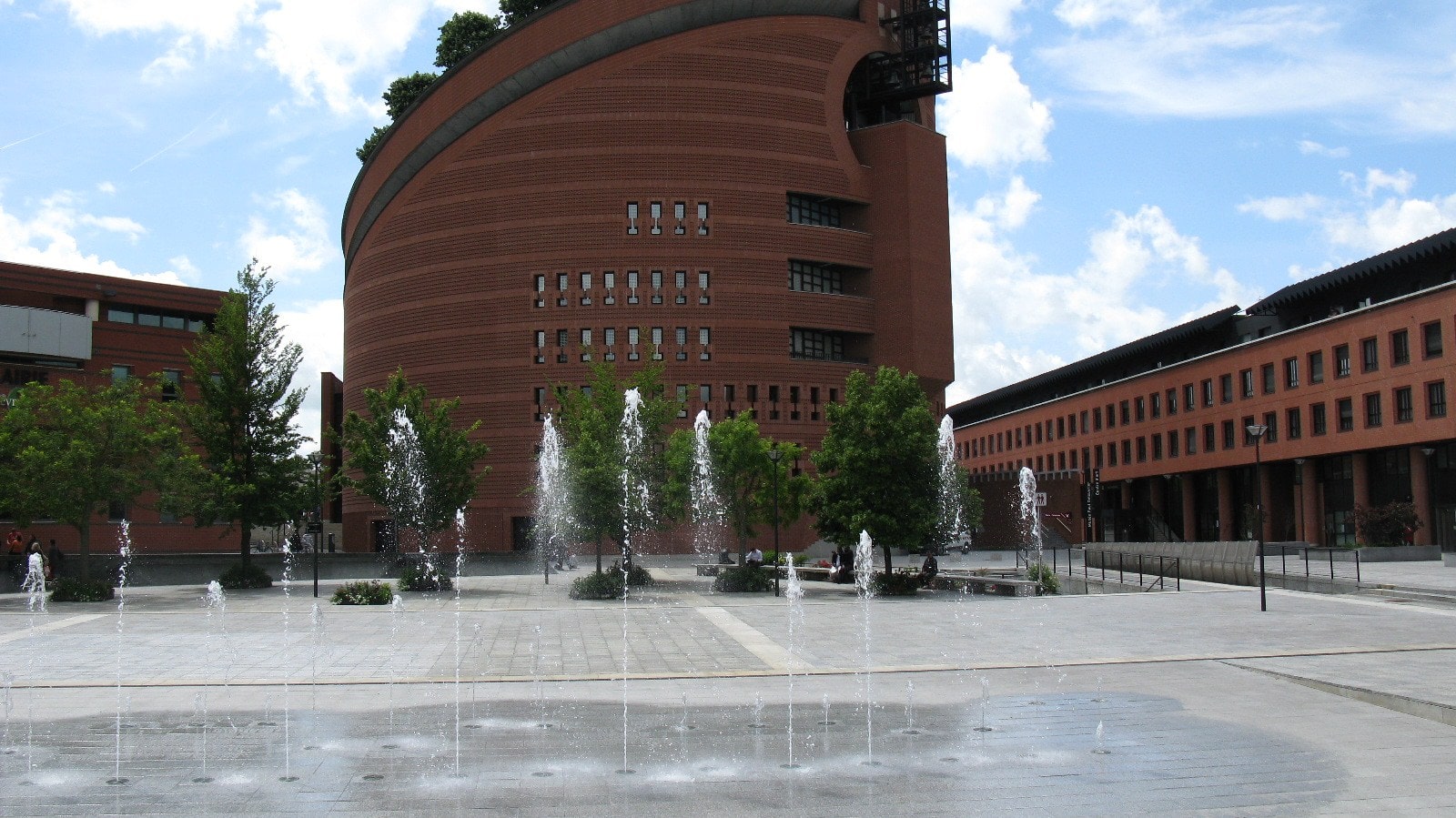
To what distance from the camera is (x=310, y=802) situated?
28.0 feet

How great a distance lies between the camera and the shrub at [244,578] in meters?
35.4

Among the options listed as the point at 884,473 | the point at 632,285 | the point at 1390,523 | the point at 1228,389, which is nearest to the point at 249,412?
the point at 884,473

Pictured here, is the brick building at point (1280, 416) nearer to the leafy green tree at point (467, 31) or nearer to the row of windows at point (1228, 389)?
the row of windows at point (1228, 389)

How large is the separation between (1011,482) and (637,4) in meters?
31.7

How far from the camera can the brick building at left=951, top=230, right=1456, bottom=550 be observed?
48.8 m

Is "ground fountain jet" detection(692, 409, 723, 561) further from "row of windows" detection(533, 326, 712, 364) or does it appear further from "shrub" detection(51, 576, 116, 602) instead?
"shrub" detection(51, 576, 116, 602)

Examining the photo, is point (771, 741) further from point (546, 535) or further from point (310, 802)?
point (546, 535)

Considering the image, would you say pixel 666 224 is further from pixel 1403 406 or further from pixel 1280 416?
pixel 1403 406

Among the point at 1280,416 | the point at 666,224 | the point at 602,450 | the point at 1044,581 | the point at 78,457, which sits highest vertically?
the point at 666,224

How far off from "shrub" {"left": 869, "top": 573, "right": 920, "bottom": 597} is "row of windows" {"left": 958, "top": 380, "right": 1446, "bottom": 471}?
→ 1124 centimetres

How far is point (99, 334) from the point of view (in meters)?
57.8

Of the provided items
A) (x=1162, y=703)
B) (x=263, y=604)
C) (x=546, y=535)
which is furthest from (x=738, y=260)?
(x=1162, y=703)

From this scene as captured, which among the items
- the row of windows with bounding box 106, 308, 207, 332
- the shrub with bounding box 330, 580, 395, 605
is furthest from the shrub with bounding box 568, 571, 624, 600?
the row of windows with bounding box 106, 308, 207, 332

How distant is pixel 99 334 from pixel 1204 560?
1988 inches
